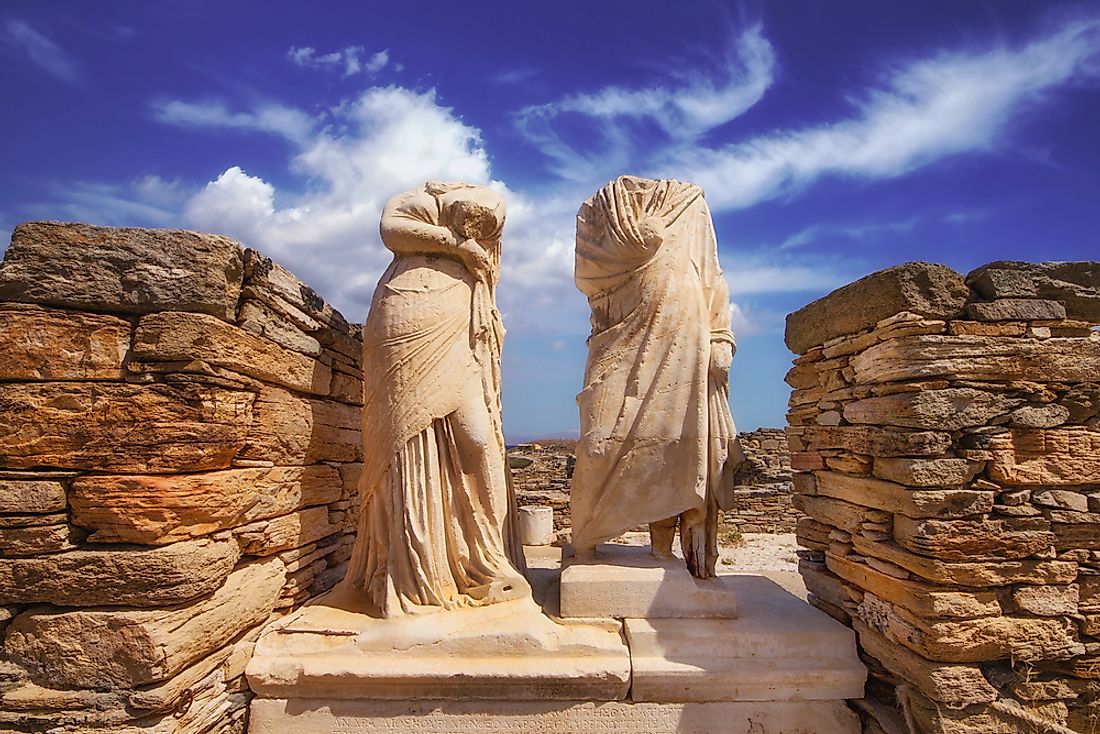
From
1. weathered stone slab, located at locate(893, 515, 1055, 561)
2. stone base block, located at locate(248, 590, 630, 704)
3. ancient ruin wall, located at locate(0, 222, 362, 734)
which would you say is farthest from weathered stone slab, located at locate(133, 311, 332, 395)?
weathered stone slab, located at locate(893, 515, 1055, 561)

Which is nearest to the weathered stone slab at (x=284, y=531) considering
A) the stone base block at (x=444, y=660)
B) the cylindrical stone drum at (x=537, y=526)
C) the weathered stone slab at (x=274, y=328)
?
the stone base block at (x=444, y=660)

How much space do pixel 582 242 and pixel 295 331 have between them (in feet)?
5.64

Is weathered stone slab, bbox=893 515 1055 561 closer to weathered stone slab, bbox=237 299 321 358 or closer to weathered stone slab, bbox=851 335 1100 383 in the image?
weathered stone slab, bbox=851 335 1100 383

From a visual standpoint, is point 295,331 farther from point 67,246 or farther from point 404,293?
point 67,246

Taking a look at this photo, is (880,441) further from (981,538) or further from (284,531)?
(284,531)

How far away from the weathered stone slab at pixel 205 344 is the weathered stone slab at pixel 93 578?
0.80m

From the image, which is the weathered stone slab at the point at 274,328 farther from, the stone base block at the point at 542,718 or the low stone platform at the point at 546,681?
the stone base block at the point at 542,718

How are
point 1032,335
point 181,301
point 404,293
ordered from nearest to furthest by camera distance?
point 181,301 → point 1032,335 → point 404,293

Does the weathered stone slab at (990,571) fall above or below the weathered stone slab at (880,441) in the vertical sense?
below

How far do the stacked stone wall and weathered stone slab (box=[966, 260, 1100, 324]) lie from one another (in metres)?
7.46

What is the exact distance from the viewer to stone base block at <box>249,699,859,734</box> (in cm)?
269

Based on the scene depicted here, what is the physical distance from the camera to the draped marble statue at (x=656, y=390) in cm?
313

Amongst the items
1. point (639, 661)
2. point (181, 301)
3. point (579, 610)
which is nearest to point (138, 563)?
point (181, 301)

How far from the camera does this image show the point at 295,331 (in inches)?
131
